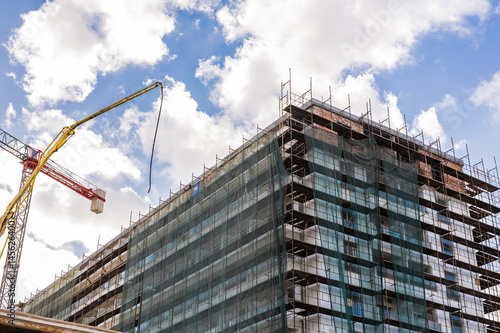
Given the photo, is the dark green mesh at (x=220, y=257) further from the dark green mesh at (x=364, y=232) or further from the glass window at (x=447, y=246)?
the glass window at (x=447, y=246)

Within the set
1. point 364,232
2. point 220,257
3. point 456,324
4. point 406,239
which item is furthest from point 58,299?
point 456,324

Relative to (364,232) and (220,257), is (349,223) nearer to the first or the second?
(364,232)

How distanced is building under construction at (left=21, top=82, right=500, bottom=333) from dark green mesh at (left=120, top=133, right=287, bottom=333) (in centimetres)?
8

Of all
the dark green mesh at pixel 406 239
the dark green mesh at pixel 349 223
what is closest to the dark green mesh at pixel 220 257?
the dark green mesh at pixel 349 223

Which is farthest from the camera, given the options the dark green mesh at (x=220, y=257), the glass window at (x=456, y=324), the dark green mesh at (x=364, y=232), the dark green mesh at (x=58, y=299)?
the dark green mesh at (x=58, y=299)

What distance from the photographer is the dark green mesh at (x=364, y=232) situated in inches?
1362

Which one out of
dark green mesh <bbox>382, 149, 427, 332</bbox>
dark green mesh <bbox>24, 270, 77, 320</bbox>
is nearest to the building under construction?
dark green mesh <bbox>382, 149, 427, 332</bbox>

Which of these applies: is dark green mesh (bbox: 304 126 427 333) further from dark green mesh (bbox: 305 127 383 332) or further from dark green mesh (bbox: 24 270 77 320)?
dark green mesh (bbox: 24 270 77 320)

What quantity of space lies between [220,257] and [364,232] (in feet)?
27.9

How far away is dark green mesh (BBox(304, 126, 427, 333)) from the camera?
34.6 metres

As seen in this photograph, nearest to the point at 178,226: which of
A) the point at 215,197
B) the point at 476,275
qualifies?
the point at 215,197

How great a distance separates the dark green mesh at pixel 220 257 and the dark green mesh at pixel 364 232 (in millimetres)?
2743

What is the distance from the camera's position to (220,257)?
37750 mm

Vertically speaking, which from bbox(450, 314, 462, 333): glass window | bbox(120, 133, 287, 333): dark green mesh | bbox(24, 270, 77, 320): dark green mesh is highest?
bbox(24, 270, 77, 320): dark green mesh
